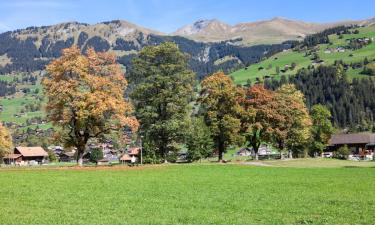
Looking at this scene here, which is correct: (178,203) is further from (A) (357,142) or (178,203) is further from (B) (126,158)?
(B) (126,158)

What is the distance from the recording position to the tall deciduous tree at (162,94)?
2653 inches

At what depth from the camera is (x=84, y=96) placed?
5303cm

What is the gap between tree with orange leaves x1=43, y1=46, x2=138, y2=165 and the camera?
53219 mm

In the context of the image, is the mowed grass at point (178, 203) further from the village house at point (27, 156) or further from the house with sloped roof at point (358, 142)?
the village house at point (27, 156)

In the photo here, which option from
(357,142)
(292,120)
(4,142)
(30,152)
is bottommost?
(30,152)

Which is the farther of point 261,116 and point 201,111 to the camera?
point 261,116

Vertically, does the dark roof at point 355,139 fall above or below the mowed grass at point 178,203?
above

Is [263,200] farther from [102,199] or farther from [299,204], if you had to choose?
[102,199]

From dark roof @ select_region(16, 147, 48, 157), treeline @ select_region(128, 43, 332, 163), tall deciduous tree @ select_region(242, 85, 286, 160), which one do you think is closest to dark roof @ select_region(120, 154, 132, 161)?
dark roof @ select_region(16, 147, 48, 157)

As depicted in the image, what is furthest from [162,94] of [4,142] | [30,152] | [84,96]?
[30,152]

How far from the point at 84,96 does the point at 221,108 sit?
2912cm

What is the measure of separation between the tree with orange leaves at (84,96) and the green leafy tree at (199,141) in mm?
17721

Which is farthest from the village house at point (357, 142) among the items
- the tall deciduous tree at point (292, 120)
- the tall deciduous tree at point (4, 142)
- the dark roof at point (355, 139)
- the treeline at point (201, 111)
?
the tall deciduous tree at point (4, 142)

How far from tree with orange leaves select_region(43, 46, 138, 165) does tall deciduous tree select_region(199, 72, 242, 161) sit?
70.1 feet
